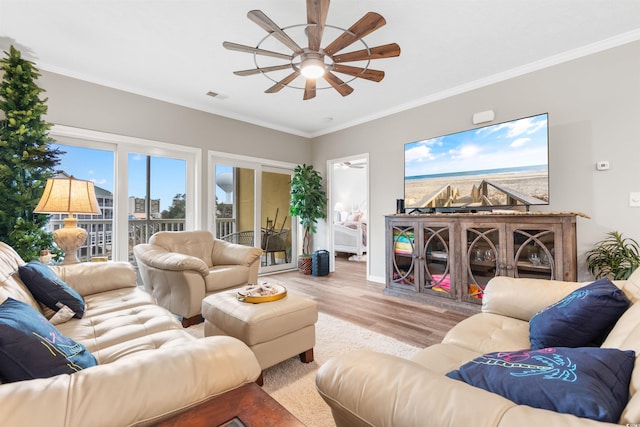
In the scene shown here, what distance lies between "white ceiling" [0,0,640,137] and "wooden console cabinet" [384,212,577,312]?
64.5 inches

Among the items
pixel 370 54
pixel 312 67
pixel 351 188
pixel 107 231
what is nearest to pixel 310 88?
pixel 312 67

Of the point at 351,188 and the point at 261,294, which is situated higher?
the point at 351,188

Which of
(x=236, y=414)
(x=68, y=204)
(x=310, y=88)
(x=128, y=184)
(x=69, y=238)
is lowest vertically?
(x=236, y=414)

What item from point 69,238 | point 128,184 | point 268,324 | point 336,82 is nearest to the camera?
point 268,324

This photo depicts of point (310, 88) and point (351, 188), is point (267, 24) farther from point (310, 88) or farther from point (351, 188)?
point (351, 188)

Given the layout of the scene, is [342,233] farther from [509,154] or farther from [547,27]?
[547,27]

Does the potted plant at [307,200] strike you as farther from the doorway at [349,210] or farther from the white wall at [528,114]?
the white wall at [528,114]

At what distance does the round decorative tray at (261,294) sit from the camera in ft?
6.57

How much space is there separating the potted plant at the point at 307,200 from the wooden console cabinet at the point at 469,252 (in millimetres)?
1723

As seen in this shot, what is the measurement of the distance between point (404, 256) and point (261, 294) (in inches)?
88.7

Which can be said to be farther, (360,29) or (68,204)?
(68,204)

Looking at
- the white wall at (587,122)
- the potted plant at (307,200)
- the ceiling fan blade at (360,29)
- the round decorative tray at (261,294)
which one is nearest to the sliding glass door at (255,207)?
the potted plant at (307,200)

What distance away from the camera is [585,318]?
3.69ft

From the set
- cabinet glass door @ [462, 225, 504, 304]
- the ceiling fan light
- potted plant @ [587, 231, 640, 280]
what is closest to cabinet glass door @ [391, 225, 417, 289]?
cabinet glass door @ [462, 225, 504, 304]
